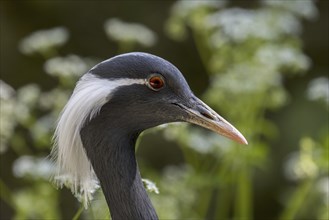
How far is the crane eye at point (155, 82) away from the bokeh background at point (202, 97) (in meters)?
0.33

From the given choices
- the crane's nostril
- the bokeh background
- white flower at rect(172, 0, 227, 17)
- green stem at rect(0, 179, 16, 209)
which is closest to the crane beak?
the crane's nostril

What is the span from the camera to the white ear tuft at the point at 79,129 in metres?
2.11

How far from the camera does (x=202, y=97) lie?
4789 mm

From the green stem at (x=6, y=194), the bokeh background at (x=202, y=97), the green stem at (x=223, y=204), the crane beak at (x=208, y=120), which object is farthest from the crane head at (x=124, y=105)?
the green stem at (x=223, y=204)

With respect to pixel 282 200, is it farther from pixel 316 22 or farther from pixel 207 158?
pixel 316 22

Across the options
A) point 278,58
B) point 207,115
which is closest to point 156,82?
point 207,115

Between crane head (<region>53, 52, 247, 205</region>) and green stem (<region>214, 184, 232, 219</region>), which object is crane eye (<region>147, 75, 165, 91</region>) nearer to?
crane head (<region>53, 52, 247, 205</region>)

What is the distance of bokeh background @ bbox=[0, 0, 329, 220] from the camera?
3.19 m

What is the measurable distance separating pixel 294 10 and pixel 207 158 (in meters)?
0.90

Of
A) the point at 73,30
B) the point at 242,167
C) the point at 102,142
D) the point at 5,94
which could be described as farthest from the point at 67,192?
the point at 102,142

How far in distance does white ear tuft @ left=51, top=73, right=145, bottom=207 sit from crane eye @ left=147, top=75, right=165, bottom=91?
0.7 inches

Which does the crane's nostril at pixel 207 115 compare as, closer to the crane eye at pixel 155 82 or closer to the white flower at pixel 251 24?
the crane eye at pixel 155 82

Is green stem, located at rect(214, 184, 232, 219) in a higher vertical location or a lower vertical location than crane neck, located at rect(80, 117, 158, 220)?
lower

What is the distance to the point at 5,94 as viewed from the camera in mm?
Answer: 2828
